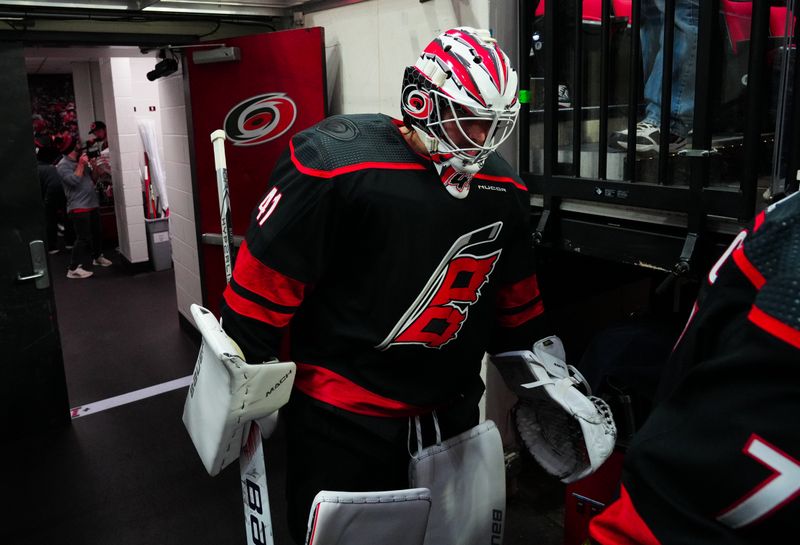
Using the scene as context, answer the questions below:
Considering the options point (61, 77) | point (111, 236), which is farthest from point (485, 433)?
point (61, 77)

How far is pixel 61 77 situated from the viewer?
494 inches

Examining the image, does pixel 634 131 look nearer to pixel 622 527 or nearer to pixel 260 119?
pixel 622 527

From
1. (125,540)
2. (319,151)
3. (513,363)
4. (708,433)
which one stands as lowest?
(125,540)

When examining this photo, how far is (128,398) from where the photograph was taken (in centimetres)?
401

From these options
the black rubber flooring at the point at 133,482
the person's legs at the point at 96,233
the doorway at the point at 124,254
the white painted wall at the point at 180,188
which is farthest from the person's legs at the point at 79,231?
the black rubber flooring at the point at 133,482

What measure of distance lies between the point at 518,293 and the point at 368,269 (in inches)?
18.6

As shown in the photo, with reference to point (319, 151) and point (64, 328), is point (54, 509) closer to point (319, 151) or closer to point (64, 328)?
point (319, 151)

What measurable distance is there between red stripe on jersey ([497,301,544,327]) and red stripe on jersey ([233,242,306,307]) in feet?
1.94

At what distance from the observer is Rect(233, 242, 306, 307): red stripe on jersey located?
5.04 ft

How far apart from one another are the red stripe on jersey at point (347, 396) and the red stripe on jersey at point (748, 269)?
1.07m

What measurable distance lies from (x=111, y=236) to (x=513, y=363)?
25.2ft

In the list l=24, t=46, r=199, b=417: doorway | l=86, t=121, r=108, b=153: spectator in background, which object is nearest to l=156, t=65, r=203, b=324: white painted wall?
l=24, t=46, r=199, b=417: doorway

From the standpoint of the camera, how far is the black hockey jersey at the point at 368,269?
5.02ft

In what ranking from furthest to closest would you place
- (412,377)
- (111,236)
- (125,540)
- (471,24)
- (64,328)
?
1. (111,236)
2. (64,328)
3. (125,540)
4. (471,24)
5. (412,377)
